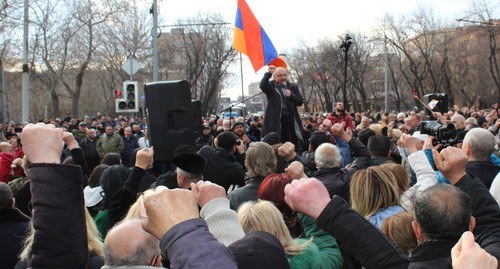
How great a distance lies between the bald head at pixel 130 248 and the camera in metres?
2.32

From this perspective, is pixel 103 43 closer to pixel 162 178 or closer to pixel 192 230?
pixel 162 178

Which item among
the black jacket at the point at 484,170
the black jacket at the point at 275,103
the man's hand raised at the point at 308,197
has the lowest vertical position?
the black jacket at the point at 484,170

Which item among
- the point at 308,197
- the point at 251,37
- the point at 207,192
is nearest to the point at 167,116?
the point at 251,37

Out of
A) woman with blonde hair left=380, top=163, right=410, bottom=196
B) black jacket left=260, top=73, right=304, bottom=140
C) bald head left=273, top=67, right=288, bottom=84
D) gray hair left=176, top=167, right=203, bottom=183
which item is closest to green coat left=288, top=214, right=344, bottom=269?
woman with blonde hair left=380, top=163, right=410, bottom=196

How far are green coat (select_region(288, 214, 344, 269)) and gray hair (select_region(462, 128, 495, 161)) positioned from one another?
6.79 feet

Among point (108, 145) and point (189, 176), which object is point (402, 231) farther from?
point (108, 145)

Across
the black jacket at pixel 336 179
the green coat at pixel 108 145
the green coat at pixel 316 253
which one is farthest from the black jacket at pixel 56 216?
the green coat at pixel 108 145

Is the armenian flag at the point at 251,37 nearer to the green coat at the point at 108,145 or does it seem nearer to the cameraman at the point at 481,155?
the green coat at the point at 108,145

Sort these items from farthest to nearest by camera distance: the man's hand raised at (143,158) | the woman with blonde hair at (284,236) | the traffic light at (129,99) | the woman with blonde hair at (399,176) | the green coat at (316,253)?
the traffic light at (129,99) → the man's hand raised at (143,158) → the woman with blonde hair at (399,176) → the green coat at (316,253) → the woman with blonde hair at (284,236)

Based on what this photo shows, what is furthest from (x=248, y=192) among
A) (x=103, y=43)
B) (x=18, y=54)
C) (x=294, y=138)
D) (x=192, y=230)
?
(x=103, y=43)

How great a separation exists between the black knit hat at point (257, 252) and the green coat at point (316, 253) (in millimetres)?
450

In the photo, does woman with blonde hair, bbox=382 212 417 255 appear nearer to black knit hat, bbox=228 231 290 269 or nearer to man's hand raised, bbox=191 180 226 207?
black knit hat, bbox=228 231 290 269

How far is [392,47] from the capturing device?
49188 mm

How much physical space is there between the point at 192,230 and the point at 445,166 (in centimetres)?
194
